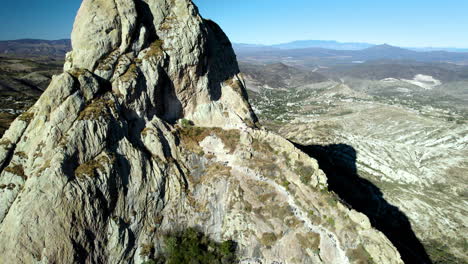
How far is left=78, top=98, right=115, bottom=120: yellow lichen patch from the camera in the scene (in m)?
34.8

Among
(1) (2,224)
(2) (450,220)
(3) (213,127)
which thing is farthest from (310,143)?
(1) (2,224)

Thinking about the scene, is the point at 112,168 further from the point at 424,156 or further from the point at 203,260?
the point at 424,156

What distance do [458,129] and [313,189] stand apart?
5829 inches

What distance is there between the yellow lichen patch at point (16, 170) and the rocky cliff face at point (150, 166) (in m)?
0.16

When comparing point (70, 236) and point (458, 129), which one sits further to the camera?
point (458, 129)

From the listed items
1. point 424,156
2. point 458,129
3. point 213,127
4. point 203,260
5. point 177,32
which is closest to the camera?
point 203,260

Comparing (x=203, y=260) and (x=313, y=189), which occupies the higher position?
(x=313, y=189)

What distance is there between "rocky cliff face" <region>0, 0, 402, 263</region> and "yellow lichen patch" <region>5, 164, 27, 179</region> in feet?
0.52

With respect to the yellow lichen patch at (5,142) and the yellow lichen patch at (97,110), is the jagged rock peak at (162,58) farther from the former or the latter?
the yellow lichen patch at (5,142)

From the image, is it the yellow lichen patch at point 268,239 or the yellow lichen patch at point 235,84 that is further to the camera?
the yellow lichen patch at point 235,84

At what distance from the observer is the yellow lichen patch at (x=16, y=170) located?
32.1 m

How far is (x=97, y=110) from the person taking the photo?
3572cm

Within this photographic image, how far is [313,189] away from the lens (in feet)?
141

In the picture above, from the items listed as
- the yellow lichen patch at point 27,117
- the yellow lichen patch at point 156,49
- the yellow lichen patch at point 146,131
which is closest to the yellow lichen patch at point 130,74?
the yellow lichen patch at point 156,49
